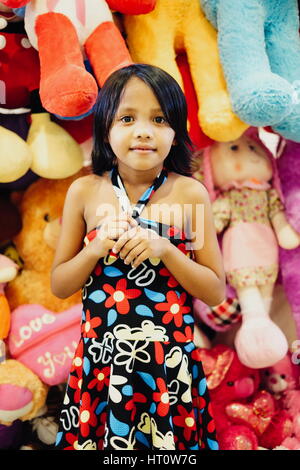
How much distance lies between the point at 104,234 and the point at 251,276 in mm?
492

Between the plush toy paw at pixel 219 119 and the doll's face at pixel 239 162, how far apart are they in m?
0.13

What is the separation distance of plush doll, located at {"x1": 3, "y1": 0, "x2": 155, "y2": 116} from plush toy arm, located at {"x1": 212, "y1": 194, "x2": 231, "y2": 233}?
15.4 inches

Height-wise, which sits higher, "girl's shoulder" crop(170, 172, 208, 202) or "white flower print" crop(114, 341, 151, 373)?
"girl's shoulder" crop(170, 172, 208, 202)

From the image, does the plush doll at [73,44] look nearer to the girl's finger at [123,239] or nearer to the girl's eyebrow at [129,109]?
the girl's eyebrow at [129,109]

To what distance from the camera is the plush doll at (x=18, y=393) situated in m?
0.97

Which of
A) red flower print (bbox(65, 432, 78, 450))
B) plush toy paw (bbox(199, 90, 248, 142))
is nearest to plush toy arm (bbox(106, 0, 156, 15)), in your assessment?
plush toy paw (bbox(199, 90, 248, 142))

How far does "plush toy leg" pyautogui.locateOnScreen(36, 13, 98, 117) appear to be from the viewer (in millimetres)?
824

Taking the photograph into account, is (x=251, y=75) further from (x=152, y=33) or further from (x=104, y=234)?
(x=104, y=234)

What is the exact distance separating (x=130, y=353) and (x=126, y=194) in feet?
0.84

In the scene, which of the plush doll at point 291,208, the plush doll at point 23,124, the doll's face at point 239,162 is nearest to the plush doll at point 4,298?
the plush doll at point 23,124

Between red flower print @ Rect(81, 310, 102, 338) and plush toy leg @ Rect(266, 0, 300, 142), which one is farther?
plush toy leg @ Rect(266, 0, 300, 142)

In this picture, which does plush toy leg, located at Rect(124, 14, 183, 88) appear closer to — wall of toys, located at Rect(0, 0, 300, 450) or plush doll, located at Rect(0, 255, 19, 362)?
wall of toys, located at Rect(0, 0, 300, 450)
